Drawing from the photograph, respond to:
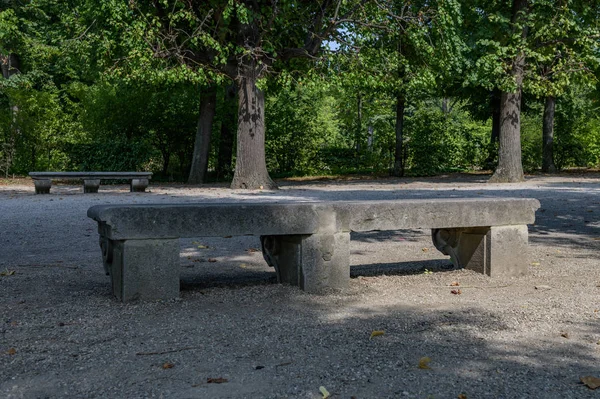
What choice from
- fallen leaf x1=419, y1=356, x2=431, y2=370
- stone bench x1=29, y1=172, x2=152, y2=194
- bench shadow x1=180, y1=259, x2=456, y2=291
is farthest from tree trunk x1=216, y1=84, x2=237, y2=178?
fallen leaf x1=419, y1=356, x2=431, y2=370

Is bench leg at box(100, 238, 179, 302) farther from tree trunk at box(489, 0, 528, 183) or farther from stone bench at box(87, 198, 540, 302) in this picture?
tree trunk at box(489, 0, 528, 183)

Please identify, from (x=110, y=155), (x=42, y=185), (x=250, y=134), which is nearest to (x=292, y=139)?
(x=110, y=155)

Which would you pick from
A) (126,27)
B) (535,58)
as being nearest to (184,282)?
(126,27)

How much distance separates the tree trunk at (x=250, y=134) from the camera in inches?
754

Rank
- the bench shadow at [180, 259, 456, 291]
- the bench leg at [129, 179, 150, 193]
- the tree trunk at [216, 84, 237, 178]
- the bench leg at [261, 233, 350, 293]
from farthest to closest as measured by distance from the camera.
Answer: the tree trunk at [216, 84, 237, 178] → the bench leg at [129, 179, 150, 193] → the bench shadow at [180, 259, 456, 291] → the bench leg at [261, 233, 350, 293]

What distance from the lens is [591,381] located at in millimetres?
3447

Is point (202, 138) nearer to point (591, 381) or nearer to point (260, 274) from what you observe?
point (260, 274)

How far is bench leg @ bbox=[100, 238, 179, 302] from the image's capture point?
5098 mm

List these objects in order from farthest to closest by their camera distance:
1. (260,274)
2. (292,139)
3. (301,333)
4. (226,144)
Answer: (292,139) → (226,144) → (260,274) → (301,333)

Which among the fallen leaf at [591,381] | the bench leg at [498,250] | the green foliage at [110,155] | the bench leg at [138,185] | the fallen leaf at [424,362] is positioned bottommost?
the fallen leaf at [591,381]

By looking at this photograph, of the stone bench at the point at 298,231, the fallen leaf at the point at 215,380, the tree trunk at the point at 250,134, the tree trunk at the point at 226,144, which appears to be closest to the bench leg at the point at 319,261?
the stone bench at the point at 298,231

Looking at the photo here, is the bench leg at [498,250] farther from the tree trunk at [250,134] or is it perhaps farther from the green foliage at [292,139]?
the green foliage at [292,139]

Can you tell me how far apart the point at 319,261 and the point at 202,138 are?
18.0 m

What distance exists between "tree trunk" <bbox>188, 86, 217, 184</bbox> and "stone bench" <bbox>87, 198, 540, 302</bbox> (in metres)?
17.2
